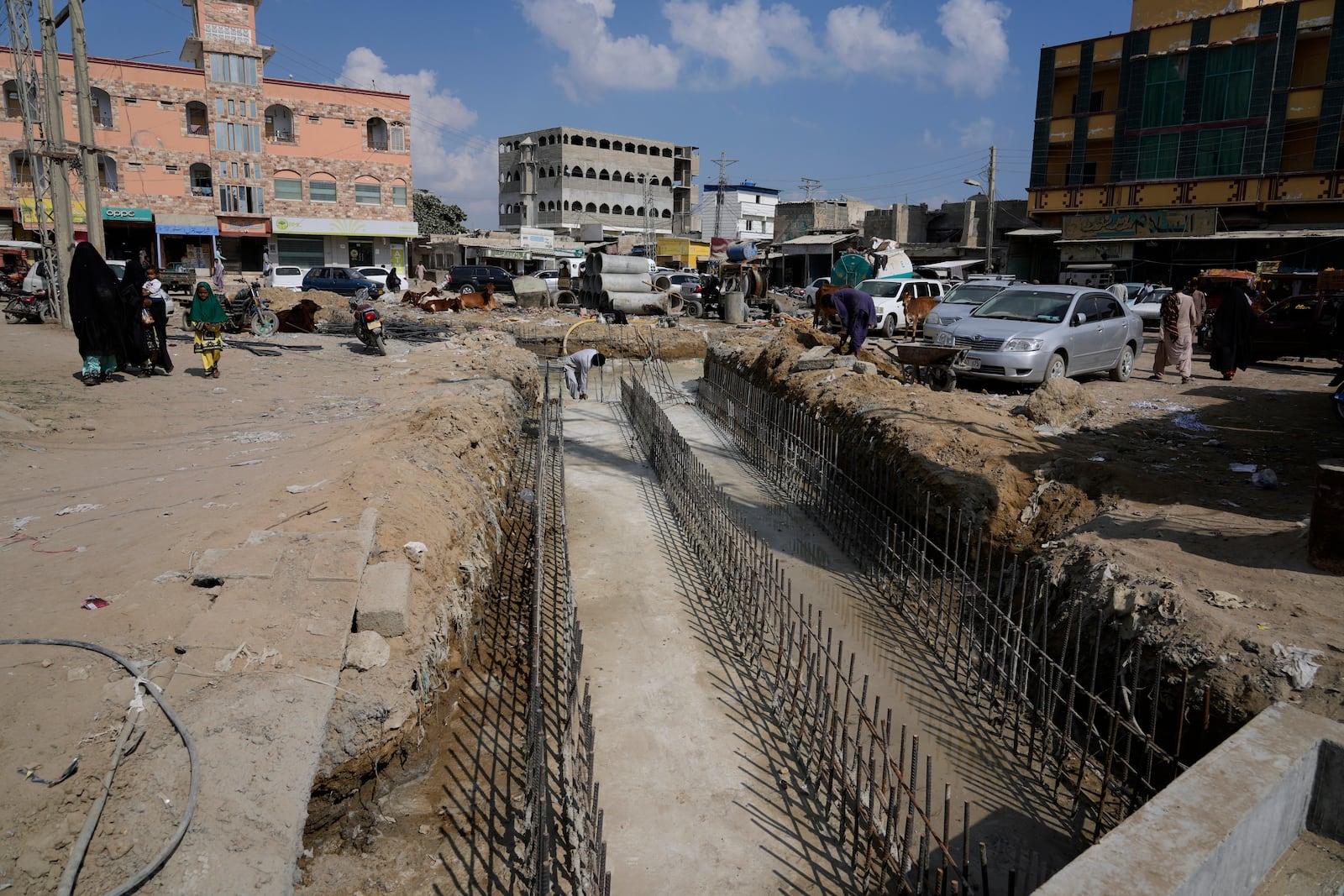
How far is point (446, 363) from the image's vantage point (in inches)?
504

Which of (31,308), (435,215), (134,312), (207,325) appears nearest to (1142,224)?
(207,325)

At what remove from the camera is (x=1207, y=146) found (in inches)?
1172

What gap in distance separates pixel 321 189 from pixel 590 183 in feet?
127

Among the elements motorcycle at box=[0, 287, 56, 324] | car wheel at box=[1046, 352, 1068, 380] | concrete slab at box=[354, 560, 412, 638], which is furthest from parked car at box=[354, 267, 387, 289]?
concrete slab at box=[354, 560, 412, 638]

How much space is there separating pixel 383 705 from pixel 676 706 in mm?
1679

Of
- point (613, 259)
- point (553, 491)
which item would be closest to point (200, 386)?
point (553, 491)

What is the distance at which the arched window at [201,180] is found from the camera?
35.2 metres

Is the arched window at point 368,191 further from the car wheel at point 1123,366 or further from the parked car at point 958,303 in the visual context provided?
the car wheel at point 1123,366

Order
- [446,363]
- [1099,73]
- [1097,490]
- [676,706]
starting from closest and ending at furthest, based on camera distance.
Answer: [676,706] < [1097,490] < [446,363] < [1099,73]

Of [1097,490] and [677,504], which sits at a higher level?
[1097,490]

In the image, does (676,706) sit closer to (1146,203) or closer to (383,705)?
(383,705)

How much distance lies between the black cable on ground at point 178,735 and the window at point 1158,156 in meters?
35.6

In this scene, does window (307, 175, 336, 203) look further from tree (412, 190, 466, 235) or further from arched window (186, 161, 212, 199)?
tree (412, 190, 466, 235)

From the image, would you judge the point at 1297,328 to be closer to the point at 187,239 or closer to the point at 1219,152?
the point at 1219,152
